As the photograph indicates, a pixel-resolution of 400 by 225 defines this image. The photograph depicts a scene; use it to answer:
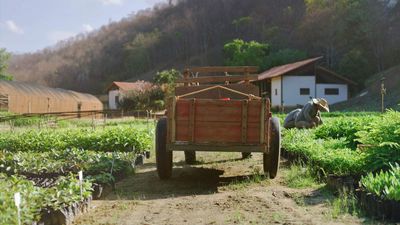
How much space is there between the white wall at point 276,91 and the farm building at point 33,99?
63.8 feet

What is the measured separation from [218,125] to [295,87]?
40.0 m

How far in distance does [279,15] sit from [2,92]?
2594 inches

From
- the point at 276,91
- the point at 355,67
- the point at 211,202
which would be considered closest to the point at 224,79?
the point at 211,202

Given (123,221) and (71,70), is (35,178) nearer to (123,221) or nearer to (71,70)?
(123,221)

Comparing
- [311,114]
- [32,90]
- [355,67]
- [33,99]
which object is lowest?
[311,114]

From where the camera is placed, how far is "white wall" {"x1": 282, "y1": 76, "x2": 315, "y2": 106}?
46.6 meters

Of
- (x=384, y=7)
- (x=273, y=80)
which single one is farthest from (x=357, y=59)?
(x=384, y=7)

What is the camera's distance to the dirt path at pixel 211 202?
18.8 feet

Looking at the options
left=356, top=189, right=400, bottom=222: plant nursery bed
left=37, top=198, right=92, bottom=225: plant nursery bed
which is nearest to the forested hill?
left=356, top=189, right=400, bottom=222: plant nursery bed

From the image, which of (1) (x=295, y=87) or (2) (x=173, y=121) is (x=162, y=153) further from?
(1) (x=295, y=87)

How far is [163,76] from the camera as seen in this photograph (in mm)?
48656

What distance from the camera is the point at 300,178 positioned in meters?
8.29

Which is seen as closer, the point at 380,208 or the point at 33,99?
the point at 380,208

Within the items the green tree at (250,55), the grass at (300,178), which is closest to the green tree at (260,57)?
the green tree at (250,55)
